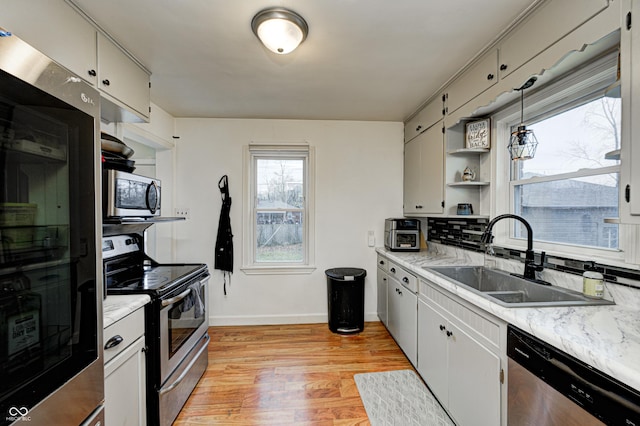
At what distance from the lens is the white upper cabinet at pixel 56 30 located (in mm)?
1140

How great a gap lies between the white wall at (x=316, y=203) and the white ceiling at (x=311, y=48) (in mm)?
466

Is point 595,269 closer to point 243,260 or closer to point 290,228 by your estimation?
point 290,228

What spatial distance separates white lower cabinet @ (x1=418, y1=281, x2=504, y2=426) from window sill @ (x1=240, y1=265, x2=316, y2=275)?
149cm

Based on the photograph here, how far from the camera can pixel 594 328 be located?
1043mm

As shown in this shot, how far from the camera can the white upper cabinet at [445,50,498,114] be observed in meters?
1.79

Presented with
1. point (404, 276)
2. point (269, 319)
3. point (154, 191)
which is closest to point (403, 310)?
point (404, 276)

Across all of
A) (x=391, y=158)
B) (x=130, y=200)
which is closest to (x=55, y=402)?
(x=130, y=200)

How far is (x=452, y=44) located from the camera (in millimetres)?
1800

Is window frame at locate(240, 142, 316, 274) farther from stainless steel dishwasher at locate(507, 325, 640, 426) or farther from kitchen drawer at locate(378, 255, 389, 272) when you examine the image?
stainless steel dishwasher at locate(507, 325, 640, 426)

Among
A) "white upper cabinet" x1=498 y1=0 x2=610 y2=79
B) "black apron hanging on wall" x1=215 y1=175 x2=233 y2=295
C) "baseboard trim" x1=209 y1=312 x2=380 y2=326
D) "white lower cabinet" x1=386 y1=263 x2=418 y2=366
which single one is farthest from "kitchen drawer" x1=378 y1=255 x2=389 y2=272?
"white upper cabinet" x1=498 y1=0 x2=610 y2=79
